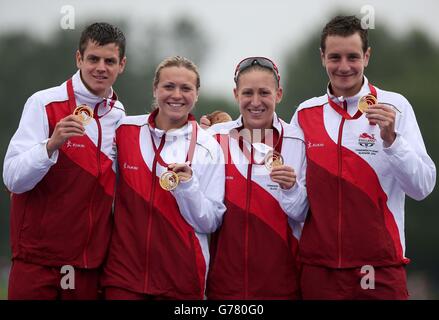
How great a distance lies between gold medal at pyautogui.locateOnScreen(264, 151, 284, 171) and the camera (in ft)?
22.6

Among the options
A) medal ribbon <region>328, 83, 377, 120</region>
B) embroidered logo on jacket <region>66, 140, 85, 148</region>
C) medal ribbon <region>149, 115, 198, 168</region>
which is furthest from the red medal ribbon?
medal ribbon <region>328, 83, 377, 120</region>

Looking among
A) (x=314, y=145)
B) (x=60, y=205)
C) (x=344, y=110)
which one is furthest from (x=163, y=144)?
(x=344, y=110)

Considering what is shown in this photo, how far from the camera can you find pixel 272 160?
6930 mm

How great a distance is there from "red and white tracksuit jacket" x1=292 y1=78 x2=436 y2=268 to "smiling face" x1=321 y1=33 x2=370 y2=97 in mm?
135

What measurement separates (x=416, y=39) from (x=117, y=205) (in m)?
46.6

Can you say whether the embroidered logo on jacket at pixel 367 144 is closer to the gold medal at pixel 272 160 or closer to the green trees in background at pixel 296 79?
the gold medal at pixel 272 160

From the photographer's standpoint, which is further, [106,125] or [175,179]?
[106,125]

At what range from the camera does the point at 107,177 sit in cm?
717

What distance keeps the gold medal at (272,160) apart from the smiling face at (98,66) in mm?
1562

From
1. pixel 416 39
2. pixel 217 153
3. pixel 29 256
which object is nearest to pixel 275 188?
pixel 217 153

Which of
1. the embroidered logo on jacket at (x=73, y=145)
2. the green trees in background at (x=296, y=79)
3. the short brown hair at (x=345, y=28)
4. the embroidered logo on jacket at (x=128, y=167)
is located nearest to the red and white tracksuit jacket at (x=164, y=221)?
the embroidered logo on jacket at (x=128, y=167)

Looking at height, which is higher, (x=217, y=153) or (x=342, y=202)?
(x=217, y=153)

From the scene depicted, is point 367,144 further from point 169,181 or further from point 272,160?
point 169,181

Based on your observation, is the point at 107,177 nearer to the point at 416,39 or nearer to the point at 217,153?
Answer: the point at 217,153
